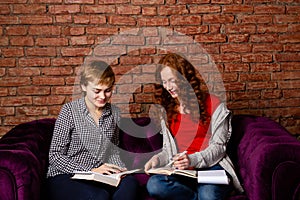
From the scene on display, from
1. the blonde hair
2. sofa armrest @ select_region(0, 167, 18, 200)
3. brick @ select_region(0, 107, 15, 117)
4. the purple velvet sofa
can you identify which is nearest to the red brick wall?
brick @ select_region(0, 107, 15, 117)

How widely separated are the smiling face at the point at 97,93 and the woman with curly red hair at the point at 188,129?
→ 333mm

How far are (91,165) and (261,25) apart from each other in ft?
5.21

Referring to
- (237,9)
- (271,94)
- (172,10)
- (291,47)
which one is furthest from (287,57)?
(172,10)

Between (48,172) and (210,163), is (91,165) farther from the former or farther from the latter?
(210,163)

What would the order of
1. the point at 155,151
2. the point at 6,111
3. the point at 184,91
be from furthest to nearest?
the point at 6,111
the point at 155,151
the point at 184,91

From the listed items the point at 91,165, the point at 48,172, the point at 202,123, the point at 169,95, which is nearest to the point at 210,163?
the point at 202,123

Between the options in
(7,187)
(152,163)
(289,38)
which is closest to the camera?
(7,187)

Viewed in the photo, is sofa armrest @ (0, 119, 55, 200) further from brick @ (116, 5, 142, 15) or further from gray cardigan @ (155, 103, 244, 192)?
brick @ (116, 5, 142, 15)

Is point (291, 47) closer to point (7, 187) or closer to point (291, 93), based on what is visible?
point (291, 93)

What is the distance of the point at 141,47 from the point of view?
2.98m

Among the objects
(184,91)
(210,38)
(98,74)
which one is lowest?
(184,91)

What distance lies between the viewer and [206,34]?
2998 millimetres

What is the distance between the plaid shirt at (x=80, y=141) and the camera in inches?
89.4

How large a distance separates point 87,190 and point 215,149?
719mm
